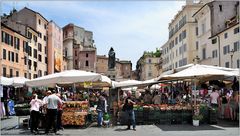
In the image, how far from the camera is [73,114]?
17969 millimetres

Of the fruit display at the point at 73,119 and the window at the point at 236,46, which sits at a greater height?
the window at the point at 236,46

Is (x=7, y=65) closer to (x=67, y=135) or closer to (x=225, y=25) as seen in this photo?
(x=225, y=25)

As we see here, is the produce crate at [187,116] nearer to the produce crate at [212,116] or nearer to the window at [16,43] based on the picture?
the produce crate at [212,116]

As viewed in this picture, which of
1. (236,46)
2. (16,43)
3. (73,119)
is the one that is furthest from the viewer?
(16,43)

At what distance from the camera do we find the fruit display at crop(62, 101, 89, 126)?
58.7 ft

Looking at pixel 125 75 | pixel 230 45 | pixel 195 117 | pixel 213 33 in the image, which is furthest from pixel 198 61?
pixel 125 75

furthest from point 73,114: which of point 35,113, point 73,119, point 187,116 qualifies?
point 187,116

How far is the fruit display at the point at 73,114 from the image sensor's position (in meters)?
17.9

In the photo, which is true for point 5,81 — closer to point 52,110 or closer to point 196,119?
point 52,110

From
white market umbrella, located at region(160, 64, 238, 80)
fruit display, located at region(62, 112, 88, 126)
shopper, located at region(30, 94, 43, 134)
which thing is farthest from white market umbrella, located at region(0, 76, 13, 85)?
white market umbrella, located at region(160, 64, 238, 80)

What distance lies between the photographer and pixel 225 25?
55312 millimetres

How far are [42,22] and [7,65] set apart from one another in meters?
21.3

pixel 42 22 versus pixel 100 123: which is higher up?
pixel 42 22

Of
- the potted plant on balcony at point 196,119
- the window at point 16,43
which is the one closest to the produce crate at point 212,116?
the potted plant on balcony at point 196,119
